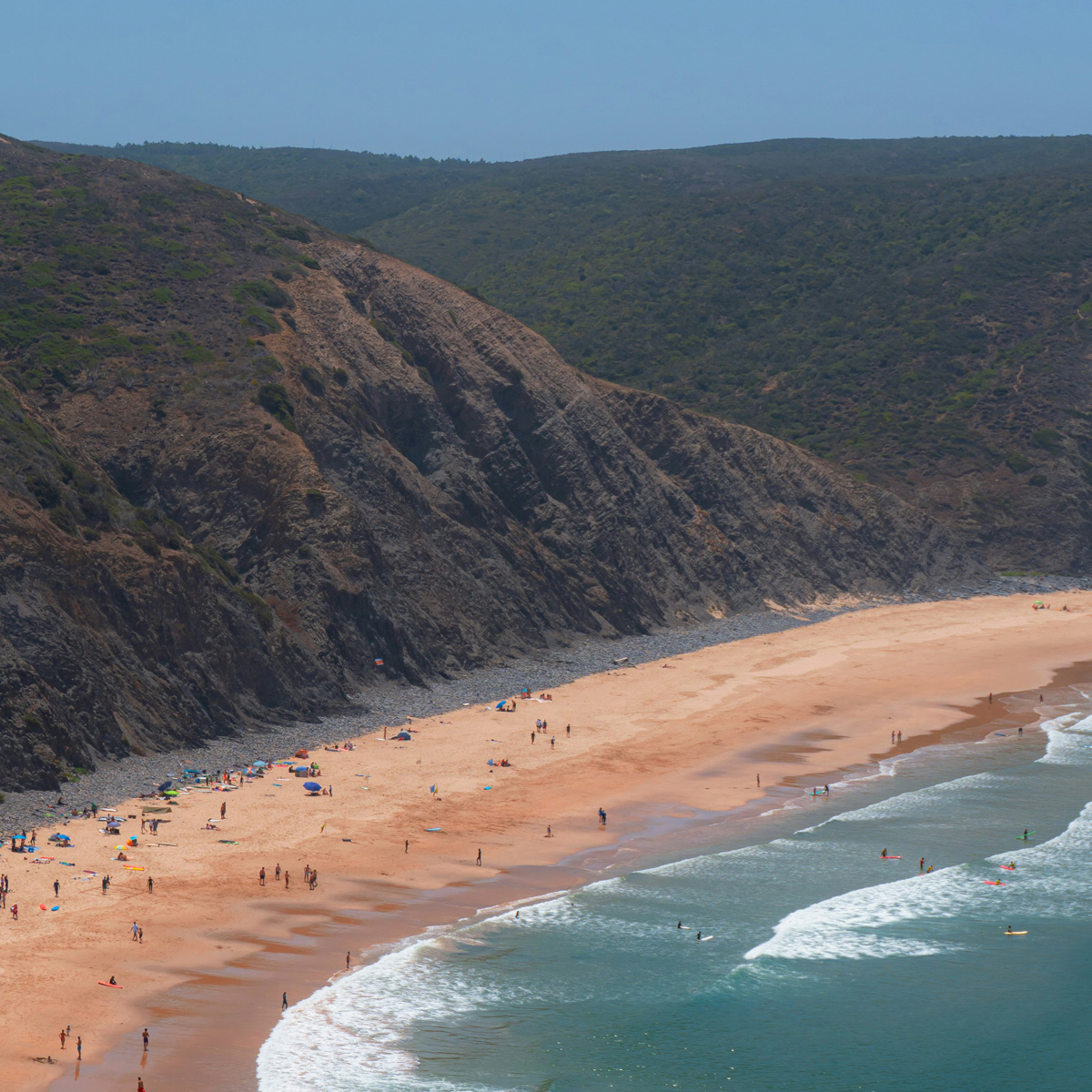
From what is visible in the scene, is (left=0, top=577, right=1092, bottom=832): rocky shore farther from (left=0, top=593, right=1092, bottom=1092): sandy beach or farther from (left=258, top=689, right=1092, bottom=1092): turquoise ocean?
(left=258, top=689, right=1092, bottom=1092): turquoise ocean

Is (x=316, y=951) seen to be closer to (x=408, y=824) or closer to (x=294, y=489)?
(x=408, y=824)

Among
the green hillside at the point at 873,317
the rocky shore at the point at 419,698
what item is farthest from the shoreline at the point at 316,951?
the green hillside at the point at 873,317

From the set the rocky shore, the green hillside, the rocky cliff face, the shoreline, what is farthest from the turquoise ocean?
the green hillside

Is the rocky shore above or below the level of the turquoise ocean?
above

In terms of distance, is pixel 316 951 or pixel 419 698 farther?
pixel 419 698

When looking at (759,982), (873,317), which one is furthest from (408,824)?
(873,317)

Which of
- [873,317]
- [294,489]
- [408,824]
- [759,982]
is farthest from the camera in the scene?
[873,317]

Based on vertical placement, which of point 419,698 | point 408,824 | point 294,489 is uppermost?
point 294,489
